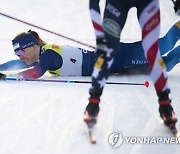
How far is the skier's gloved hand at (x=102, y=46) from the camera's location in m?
2.70

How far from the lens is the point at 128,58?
4410 millimetres

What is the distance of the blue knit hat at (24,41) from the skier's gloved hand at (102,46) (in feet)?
5.88

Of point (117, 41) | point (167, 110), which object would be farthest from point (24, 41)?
point (167, 110)

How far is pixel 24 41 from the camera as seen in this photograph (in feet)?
14.3

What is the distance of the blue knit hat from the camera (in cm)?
434

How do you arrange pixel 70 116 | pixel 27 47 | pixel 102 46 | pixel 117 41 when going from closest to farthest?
pixel 102 46 → pixel 117 41 → pixel 70 116 → pixel 27 47

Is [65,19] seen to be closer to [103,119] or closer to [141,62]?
[141,62]

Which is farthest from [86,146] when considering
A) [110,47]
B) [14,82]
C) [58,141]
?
[14,82]

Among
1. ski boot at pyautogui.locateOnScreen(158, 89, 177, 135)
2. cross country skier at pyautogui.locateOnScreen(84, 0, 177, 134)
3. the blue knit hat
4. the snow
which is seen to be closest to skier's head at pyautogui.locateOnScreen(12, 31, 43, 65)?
the blue knit hat

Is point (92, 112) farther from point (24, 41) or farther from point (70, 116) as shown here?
point (24, 41)

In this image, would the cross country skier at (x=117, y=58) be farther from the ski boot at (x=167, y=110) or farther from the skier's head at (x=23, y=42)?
the ski boot at (x=167, y=110)

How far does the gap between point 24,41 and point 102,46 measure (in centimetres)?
186

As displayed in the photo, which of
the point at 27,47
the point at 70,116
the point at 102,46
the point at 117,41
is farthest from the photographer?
the point at 27,47

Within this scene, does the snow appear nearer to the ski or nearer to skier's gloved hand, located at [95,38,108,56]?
the ski
